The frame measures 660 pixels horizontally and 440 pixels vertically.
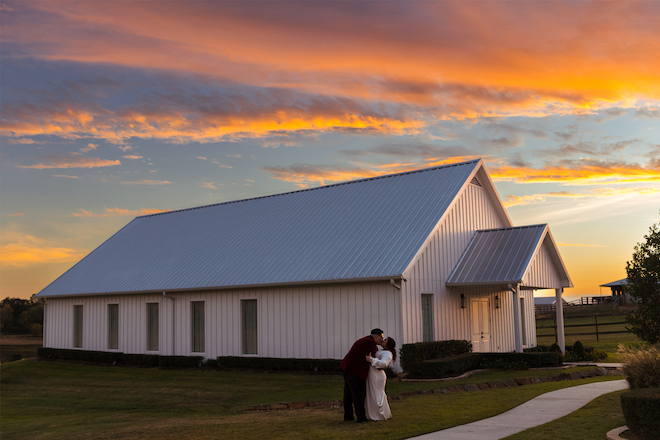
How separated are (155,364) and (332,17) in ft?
54.3

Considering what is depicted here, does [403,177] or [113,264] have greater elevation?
[403,177]

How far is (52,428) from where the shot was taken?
43.9 feet

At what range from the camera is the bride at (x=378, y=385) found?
38.3 feet

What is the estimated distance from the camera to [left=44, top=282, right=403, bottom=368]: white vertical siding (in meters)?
19.9

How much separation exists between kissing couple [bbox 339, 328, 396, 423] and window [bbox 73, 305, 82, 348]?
22741mm

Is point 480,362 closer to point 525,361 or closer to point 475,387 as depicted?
point 525,361

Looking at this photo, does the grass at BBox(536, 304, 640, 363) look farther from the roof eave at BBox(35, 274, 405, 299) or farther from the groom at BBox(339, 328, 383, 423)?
the groom at BBox(339, 328, 383, 423)

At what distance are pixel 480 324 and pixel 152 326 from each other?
14553 millimetres

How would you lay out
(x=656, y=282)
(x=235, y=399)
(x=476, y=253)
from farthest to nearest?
(x=476, y=253), (x=235, y=399), (x=656, y=282)

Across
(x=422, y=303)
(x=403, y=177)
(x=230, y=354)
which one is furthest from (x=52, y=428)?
(x=403, y=177)

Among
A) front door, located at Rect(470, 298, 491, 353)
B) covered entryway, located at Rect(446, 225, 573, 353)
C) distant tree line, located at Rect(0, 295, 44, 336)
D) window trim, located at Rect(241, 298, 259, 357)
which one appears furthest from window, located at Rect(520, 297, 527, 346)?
distant tree line, located at Rect(0, 295, 44, 336)

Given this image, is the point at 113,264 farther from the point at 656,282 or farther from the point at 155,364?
the point at 656,282

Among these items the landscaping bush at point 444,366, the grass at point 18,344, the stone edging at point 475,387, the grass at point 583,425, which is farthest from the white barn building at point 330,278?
the grass at point 18,344

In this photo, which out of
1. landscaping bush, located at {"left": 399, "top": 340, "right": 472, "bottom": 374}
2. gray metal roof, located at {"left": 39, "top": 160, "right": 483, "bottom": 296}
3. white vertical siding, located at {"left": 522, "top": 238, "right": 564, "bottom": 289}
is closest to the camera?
landscaping bush, located at {"left": 399, "top": 340, "right": 472, "bottom": 374}
